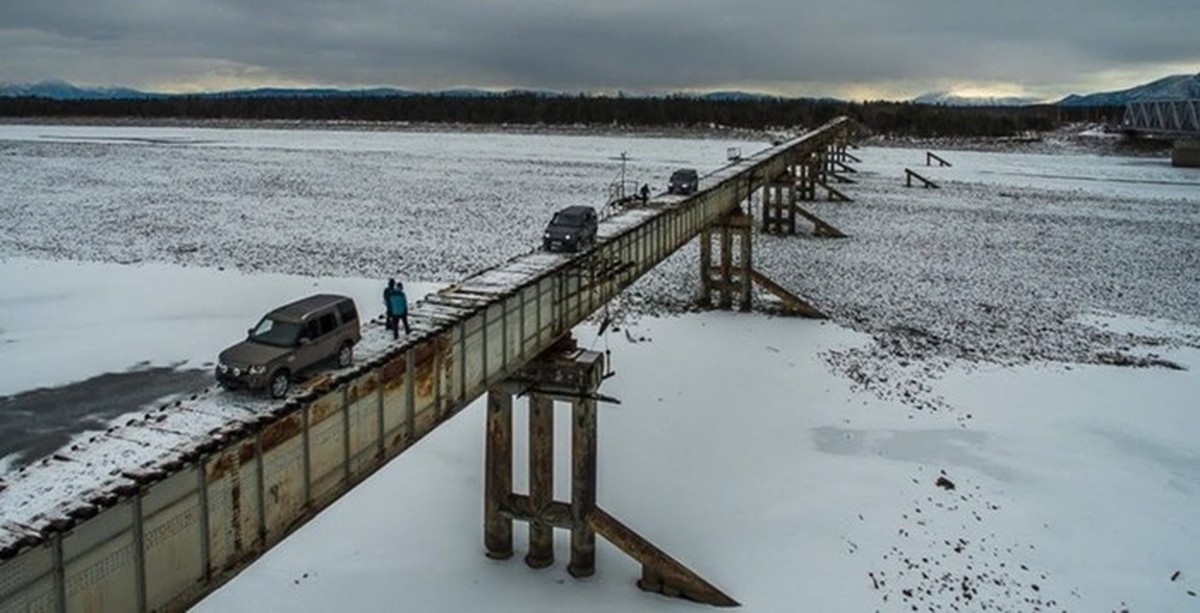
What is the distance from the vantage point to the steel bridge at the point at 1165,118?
12850 cm

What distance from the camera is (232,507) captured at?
37.3ft

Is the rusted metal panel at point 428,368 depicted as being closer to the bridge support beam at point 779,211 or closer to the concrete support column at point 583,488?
the concrete support column at point 583,488

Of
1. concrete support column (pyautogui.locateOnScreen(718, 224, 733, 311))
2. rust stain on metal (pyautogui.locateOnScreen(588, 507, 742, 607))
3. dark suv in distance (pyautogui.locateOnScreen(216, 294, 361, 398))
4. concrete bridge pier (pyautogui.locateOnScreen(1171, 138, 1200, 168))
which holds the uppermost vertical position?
concrete bridge pier (pyautogui.locateOnScreen(1171, 138, 1200, 168))

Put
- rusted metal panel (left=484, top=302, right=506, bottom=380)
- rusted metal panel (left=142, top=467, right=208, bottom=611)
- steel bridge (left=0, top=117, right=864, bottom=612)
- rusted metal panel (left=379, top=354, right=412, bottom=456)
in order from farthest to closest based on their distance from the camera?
rusted metal panel (left=484, top=302, right=506, bottom=380), rusted metal panel (left=379, top=354, right=412, bottom=456), rusted metal panel (left=142, top=467, right=208, bottom=611), steel bridge (left=0, top=117, right=864, bottom=612)

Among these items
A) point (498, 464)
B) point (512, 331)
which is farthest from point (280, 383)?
point (498, 464)

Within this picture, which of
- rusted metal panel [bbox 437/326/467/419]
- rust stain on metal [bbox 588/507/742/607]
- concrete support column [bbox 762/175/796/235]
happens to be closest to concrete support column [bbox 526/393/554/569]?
rust stain on metal [bbox 588/507/742/607]

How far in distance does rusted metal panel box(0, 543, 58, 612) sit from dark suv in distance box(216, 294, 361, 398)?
14.1 ft

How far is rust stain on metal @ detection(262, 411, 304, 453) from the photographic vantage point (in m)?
11.9

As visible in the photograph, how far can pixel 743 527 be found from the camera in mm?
21422

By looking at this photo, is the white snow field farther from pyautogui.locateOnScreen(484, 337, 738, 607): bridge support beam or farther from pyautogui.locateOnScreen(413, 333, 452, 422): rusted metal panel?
pyautogui.locateOnScreen(413, 333, 452, 422): rusted metal panel

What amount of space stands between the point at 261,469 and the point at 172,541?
152 centimetres

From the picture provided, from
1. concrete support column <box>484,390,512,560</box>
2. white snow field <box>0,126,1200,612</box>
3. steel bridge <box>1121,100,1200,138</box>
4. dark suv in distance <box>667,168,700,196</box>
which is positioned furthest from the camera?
steel bridge <box>1121,100,1200,138</box>

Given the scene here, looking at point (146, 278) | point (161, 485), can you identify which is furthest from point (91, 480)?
point (146, 278)

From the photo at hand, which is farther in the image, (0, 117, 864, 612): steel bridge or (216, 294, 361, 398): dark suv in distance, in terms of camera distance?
(216, 294, 361, 398): dark suv in distance
